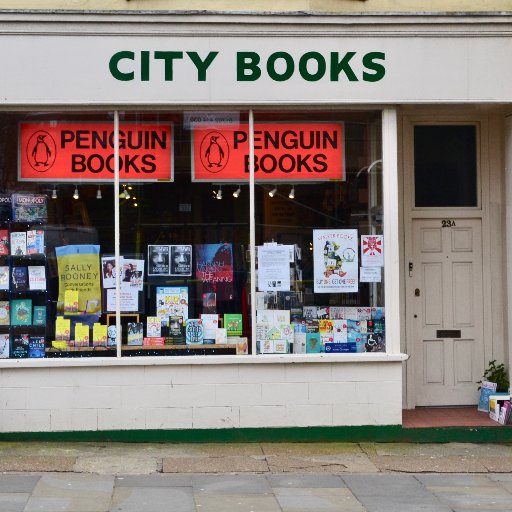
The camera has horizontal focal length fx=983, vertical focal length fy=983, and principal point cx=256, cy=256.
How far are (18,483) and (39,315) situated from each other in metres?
2.52

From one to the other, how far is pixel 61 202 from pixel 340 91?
3.33 meters

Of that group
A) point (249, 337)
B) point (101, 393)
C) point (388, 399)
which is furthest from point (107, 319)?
point (388, 399)

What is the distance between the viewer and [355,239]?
11.1 m

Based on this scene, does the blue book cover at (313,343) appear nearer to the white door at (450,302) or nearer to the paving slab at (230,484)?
the white door at (450,302)

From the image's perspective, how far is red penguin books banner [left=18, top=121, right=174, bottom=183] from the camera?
10.9 m

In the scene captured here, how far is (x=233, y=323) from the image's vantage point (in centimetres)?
1101

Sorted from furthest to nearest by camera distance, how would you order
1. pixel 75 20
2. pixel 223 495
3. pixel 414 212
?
→ pixel 414 212 < pixel 75 20 < pixel 223 495

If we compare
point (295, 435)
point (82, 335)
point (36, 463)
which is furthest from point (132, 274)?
point (295, 435)

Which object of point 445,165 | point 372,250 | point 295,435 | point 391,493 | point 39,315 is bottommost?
point 391,493

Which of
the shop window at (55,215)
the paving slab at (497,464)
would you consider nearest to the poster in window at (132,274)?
the shop window at (55,215)

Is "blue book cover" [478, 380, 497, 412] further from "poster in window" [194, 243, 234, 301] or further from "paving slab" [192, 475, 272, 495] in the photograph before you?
"paving slab" [192, 475, 272, 495]

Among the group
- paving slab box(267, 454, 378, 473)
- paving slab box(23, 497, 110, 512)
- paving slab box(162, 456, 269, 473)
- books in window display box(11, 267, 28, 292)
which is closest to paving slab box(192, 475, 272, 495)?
paving slab box(162, 456, 269, 473)

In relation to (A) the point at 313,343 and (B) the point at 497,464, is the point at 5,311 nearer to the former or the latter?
(A) the point at 313,343

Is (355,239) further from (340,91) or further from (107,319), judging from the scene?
(107,319)
